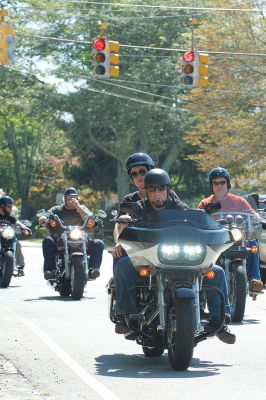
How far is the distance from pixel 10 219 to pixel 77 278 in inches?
165

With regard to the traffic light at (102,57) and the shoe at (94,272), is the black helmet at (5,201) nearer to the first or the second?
the shoe at (94,272)

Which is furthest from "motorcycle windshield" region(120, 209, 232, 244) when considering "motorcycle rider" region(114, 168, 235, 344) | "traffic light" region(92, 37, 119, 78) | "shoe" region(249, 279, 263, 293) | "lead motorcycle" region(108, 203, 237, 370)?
"traffic light" region(92, 37, 119, 78)

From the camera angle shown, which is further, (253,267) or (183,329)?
(253,267)

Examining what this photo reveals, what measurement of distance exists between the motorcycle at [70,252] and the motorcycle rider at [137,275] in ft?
25.2

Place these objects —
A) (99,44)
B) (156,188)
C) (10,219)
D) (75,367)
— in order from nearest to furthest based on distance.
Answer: (75,367) < (156,188) < (10,219) < (99,44)

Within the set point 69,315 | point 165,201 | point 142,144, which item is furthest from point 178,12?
point 165,201

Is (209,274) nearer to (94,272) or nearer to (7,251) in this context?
(94,272)

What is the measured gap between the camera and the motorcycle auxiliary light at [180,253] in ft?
34.5

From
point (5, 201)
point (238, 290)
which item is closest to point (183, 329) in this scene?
point (238, 290)

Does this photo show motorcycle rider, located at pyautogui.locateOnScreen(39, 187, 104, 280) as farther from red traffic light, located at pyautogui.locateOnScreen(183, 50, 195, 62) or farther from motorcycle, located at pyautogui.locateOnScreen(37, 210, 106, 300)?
red traffic light, located at pyautogui.locateOnScreen(183, 50, 195, 62)

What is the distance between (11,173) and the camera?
82750 millimetres

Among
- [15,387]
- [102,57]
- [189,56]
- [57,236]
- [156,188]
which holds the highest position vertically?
[189,56]

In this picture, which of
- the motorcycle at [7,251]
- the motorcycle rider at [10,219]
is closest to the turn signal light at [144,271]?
the motorcycle at [7,251]

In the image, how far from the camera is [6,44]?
30609 mm
